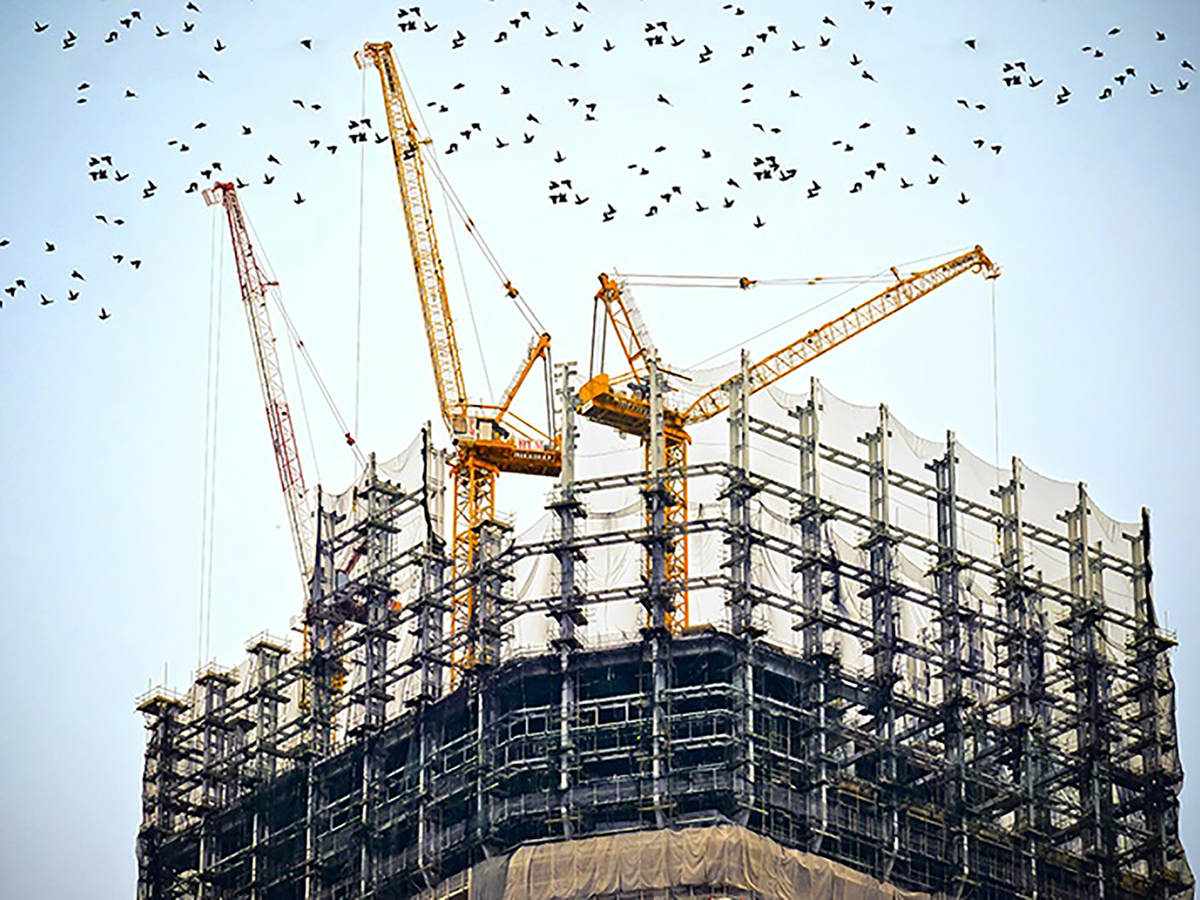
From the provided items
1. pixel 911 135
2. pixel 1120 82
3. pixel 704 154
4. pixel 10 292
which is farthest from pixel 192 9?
pixel 1120 82

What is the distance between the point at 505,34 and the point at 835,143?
2135 centimetres

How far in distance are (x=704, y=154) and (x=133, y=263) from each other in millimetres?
35374

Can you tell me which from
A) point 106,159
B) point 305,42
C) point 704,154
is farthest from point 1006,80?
point 106,159

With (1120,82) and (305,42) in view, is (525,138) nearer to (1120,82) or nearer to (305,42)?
(305,42)

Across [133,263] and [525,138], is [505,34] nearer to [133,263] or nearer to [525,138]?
[525,138]

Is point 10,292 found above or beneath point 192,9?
beneath

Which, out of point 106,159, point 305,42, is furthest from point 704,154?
point 106,159

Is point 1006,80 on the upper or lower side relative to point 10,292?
upper

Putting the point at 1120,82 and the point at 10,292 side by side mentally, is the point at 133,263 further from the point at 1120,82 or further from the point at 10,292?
the point at 1120,82

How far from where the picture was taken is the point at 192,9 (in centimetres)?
19362

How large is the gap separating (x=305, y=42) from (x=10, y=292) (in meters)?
23.5

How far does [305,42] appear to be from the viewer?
628ft

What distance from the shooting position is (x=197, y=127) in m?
191

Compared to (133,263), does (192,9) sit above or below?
above
